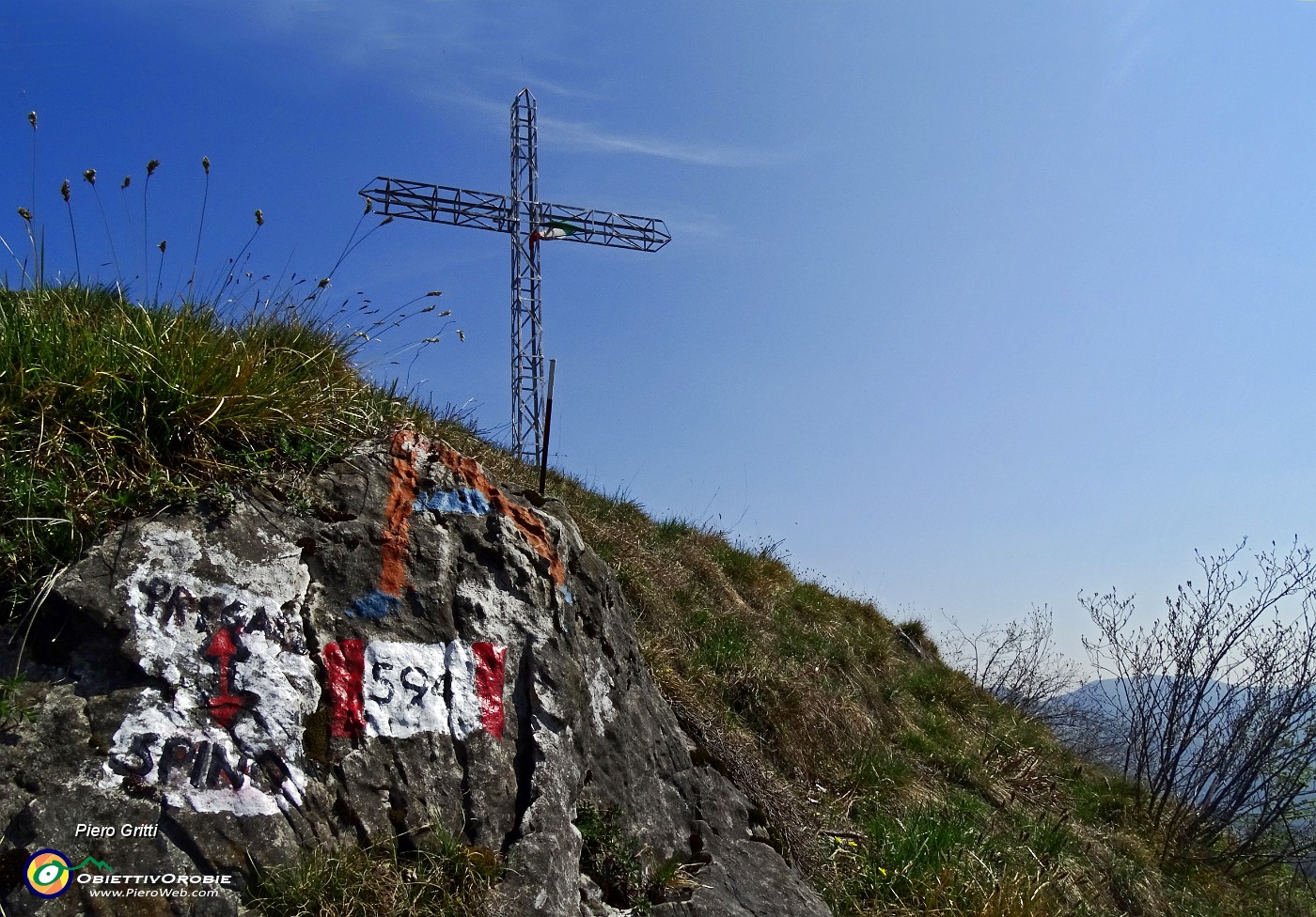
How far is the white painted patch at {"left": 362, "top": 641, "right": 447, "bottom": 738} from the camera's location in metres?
3.12

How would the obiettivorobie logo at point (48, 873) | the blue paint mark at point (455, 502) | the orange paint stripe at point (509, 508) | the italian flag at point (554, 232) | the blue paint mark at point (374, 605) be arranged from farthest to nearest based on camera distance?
the italian flag at point (554, 232), the orange paint stripe at point (509, 508), the blue paint mark at point (455, 502), the blue paint mark at point (374, 605), the obiettivorobie logo at point (48, 873)

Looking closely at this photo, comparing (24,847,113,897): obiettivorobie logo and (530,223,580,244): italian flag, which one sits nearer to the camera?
(24,847,113,897): obiettivorobie logo

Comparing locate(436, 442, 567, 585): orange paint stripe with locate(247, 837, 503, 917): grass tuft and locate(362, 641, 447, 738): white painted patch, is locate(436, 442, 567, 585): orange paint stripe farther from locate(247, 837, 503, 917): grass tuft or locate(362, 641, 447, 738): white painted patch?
locate(247, 837, 503, 917): grass tuft

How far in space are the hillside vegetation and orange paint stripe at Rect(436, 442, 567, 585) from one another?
1.18 feet

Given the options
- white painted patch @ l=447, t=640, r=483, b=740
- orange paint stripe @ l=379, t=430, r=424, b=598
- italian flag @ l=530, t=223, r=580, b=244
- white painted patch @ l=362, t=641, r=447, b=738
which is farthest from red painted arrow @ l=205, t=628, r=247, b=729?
italian flag @ l=530, t=223, r=580, b=244

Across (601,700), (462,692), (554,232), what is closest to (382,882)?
(462,692)

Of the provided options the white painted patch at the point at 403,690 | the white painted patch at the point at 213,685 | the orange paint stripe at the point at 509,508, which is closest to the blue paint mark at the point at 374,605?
the white painted patch at the point at 403,690

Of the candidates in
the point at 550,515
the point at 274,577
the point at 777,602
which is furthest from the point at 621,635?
the point at 777,602

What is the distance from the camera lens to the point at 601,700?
3.94 m

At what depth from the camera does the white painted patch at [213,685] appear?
2656 mm

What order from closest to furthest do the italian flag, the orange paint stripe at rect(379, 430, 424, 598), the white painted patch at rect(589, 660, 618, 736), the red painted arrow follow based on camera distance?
1. the red painted arrow
2. the orange paint stripe at rect(379, 430, 424, 598)
3. the white painted patch at rect(589, 660, 618, 736)
4. the italian flag

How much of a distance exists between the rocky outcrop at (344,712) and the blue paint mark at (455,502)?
0.04 feet

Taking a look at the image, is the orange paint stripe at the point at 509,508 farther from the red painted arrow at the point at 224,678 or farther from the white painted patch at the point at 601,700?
the red painted arrow at the point at 224,678

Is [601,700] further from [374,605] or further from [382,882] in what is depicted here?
[382,882]
